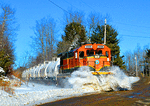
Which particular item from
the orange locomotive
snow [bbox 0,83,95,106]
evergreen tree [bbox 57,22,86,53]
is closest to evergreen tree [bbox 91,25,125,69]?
evergreen tree [bbox 57,22,86,53]

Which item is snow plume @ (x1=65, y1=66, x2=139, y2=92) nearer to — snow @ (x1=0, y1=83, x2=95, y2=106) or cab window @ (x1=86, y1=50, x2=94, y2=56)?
snow @ (x1=0, y1=83, x2=95, y2=106)

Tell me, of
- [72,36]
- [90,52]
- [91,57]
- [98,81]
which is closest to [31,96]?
[98,81]

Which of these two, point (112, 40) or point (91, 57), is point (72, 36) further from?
point (91, 57)

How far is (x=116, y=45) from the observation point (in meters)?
34.7

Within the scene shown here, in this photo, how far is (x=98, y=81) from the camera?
46.1ft

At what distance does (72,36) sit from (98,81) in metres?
32.0

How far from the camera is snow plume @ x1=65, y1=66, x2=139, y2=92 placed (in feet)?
45.5

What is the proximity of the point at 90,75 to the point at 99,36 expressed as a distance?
75.9 feet

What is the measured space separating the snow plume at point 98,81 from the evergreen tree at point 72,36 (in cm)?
2873

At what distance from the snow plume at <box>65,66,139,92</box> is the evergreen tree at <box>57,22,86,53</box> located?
2873 cm

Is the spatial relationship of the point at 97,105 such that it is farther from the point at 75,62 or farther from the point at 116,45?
the point at 116,45

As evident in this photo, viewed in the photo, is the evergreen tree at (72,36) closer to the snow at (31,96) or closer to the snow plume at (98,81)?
the snow plume at (98,81)

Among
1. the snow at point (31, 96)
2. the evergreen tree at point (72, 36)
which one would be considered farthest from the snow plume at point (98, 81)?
the evergreen tree at point (72, 36)

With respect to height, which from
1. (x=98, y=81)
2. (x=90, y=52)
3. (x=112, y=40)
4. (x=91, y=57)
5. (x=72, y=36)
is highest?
(x=72, y=36)
